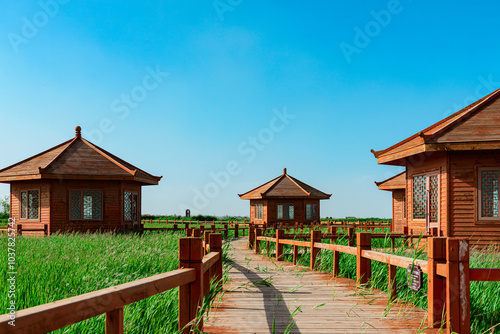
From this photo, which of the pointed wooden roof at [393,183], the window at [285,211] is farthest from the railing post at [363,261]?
the window at [285,211]

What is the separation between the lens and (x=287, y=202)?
3177 centimetres

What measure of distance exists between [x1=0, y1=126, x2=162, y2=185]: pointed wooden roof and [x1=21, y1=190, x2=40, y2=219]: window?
107 centimetres

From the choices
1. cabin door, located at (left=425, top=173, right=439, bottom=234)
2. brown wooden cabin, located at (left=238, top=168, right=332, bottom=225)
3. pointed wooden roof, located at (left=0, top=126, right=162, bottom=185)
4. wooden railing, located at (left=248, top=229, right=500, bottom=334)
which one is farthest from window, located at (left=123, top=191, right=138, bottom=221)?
wooden railing, located at (left=248, top=229, right=500, bottom=334)

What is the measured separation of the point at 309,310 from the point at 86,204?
1778 centimetres

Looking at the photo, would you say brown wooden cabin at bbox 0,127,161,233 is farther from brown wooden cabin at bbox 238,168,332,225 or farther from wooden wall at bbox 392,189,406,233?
wooden wall at bbox 392,189,406,233

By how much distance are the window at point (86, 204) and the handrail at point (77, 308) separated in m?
18.7

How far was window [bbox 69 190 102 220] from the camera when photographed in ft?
67.9

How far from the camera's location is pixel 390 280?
6.00 meters

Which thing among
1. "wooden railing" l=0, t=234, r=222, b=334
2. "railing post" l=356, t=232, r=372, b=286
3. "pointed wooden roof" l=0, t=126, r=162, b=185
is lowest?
"railing post" l=356, t=232, r=372, b=286

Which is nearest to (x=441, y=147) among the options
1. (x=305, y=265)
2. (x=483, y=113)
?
(x=483, y=113)

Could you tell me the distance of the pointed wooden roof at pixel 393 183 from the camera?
88.7 feet

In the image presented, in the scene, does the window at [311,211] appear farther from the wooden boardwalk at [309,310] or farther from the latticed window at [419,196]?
the wooden boardwalk at [309,310]

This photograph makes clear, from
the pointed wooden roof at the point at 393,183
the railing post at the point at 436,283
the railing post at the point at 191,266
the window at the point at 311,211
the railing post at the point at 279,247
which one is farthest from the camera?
the window at the point at 311,211

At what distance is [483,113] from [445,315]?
39.7 ft
